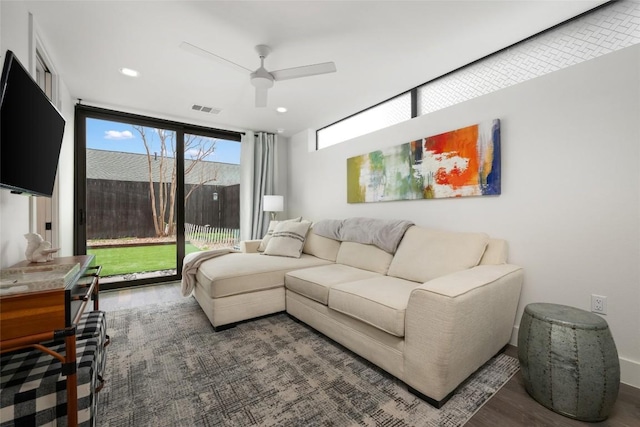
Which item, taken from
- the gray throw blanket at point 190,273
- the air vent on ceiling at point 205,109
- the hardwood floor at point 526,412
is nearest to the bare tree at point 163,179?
the air vent on ceiling at point 205,109

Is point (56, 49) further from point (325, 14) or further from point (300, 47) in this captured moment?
point (325, 14)

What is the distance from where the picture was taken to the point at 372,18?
196 cm

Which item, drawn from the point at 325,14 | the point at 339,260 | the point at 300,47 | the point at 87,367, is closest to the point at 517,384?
the point at 339,260

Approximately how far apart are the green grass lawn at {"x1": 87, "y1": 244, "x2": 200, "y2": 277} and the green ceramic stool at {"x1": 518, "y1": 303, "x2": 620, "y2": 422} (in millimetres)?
4171

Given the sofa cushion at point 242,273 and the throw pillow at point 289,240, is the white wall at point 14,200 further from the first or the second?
the throw pillow at point 289,240

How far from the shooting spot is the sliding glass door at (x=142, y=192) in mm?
3574

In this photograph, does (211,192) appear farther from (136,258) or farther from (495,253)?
(495,253)

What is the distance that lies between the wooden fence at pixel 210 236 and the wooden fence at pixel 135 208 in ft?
0.23

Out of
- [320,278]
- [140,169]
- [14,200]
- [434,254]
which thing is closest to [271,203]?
[140,169]

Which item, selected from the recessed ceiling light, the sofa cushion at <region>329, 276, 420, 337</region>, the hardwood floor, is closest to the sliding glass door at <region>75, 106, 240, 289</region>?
the recessed ceiling light

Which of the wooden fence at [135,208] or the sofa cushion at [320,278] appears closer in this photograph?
the sofa cushion at [320,278]

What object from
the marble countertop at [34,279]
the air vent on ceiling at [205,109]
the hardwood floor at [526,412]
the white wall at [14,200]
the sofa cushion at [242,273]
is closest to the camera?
the marble countertop at [34,279]

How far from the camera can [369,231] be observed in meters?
2.85

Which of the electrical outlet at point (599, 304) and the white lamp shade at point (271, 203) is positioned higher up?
the white lamp shade at point (271, 203)
